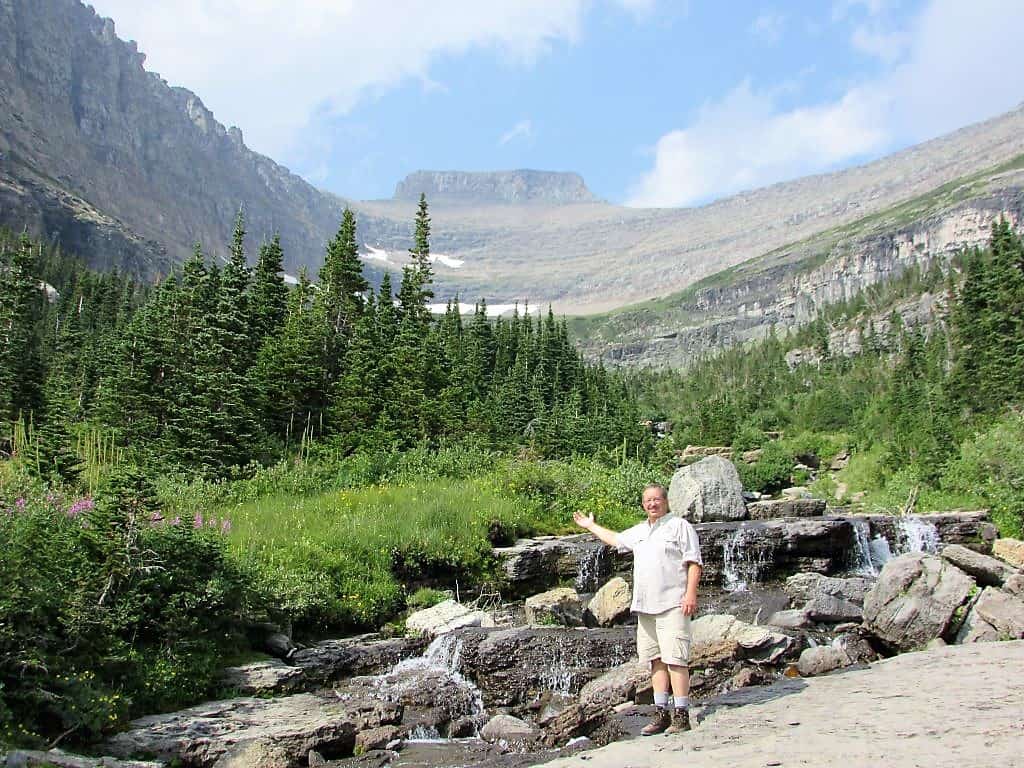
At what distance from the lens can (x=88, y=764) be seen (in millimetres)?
6555

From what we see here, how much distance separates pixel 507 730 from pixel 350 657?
150 inches

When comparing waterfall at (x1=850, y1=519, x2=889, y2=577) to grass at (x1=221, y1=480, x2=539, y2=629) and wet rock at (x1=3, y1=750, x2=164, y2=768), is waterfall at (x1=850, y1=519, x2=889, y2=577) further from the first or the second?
wet rock at (x1=3, y1=750, x2=164, y2=768)

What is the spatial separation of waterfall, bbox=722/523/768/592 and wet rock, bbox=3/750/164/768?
682 inches

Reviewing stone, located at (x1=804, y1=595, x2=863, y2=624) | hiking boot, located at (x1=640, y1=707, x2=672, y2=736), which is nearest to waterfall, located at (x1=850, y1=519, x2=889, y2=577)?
stone, located at (x1=804, y1=595, x2=863, y2=624)

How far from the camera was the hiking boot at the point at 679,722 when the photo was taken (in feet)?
24.8

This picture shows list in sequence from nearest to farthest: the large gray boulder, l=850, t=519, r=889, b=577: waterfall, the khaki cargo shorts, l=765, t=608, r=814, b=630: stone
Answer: the khaki cargo shorts
l=765, t=608, r=814, b=630: stone
l=850, t=519, r=889, b=577: waterfall
the large gray boulder

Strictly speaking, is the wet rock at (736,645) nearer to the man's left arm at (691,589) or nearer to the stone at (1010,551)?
the man's left arm at (691,589)

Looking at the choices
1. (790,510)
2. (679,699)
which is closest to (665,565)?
(679,699)

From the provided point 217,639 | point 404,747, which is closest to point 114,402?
point 217,639

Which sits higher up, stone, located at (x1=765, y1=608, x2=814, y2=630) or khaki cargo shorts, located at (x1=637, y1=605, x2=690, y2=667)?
khaki cargo shorts, located at (x1=637, y1=605, x2=690, y2=667)

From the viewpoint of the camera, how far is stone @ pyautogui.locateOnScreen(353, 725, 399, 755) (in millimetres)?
9297

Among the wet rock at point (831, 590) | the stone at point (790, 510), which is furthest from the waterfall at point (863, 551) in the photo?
the stone at point (790, 510)

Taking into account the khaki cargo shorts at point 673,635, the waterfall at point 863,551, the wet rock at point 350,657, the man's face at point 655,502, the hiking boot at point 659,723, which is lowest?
the waterfall at point 863,551

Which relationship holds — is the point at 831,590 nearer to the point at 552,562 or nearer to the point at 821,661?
the point at 821,661
